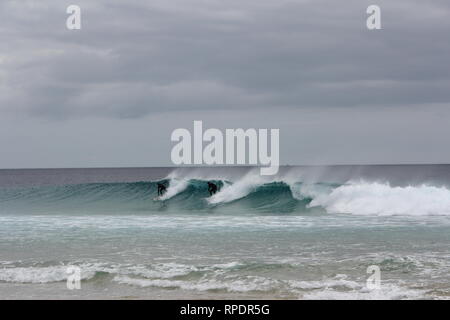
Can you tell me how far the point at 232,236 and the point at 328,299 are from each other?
277 inches

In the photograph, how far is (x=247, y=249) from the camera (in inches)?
536

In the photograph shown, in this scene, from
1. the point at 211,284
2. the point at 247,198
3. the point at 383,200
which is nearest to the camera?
the point at 211,284

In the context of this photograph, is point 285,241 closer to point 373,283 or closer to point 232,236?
point 232,236

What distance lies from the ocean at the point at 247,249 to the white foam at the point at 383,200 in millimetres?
46

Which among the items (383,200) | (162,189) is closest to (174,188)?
(162,189)

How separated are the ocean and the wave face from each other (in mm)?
105

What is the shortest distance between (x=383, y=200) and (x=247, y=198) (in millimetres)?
7736

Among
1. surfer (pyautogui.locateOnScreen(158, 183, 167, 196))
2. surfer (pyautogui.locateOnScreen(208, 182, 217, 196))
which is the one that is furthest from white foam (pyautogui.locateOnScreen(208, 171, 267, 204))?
surfer (pyautogui.locateOnScreen(158, 183, 167, 196))

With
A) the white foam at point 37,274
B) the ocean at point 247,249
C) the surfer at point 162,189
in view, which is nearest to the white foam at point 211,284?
the ocean at point 247,249

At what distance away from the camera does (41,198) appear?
3534 cm

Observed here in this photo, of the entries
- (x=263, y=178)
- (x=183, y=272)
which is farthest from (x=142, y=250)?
(x=263, y=178)

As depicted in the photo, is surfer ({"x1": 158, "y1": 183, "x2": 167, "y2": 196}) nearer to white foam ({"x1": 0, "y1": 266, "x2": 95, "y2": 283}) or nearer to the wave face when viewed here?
the wave face

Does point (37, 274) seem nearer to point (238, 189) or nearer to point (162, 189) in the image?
point (238, 189)
